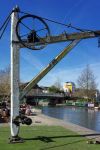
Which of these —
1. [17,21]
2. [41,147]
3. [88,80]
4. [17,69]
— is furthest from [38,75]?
[88,80]

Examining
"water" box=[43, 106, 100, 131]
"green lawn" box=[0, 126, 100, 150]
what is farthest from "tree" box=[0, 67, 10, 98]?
"green lawn" box=[0, 126, 100, 150]

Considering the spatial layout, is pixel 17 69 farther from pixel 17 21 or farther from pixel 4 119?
pixel 4 119

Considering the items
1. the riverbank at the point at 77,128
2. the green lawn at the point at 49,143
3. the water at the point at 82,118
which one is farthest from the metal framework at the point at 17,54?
the water at the point at 82,118

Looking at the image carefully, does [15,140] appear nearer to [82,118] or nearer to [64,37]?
[64,37]

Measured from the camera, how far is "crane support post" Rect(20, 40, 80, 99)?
19.5m

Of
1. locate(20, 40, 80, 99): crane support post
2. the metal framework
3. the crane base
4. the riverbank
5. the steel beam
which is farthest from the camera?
the riverbank

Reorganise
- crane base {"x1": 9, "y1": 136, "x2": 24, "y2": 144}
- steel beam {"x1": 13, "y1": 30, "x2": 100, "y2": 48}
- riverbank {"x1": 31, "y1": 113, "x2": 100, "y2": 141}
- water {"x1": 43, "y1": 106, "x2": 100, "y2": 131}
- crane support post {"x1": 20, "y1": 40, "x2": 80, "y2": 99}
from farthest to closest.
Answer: water {"x1": 43, "y1": 106, "x2": 100, "y2": 131} → riverbank {"x1": 31, "y1": 113, "x2": 100, "y2": 141} → crane support post {"x1": 20, "y1": 40, "x2": 80, "y2": 99} → steel beam {"x1": 13, "y1": 30, "x2": 100, "y2": 48} → crane base {"x1": 9, "y1": 136, "x2": 24, "y2": 144}

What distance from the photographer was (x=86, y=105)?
139m

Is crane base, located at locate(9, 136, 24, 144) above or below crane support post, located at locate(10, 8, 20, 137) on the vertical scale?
below

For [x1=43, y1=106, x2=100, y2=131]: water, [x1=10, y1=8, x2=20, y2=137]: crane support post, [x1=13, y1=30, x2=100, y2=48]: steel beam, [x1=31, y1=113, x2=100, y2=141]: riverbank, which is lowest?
[x1=43, y1=106, x2=100, y2=131]: water

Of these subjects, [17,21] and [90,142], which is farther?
[17,21]

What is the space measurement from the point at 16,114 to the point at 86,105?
121 m

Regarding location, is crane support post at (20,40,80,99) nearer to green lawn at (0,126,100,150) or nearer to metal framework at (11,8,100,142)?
metal framework at (11,8,100,142)

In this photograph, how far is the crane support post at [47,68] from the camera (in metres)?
19.5
